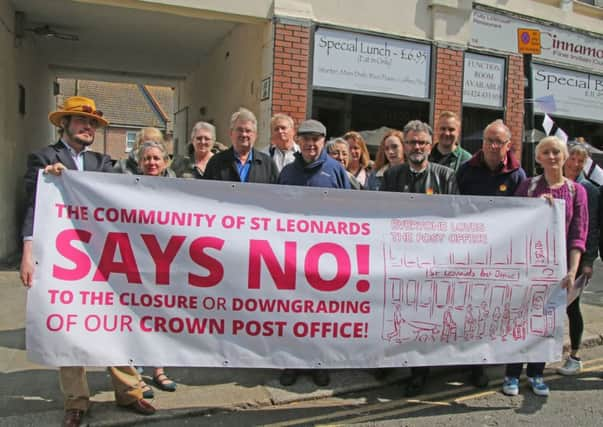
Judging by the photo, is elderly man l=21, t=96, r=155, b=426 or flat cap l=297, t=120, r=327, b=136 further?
flat cap l=297, t=120, r=327, b=136

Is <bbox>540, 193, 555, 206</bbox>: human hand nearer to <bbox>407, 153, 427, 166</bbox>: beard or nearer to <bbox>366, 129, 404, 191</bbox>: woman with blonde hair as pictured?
<bbox>407, 153, 427, 166</bbox>: beard

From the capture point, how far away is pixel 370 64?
8.15 metres

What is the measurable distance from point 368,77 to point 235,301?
18.3 feet

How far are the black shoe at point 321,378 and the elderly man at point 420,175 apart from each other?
0.63 meters

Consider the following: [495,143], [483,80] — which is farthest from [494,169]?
[483,80]

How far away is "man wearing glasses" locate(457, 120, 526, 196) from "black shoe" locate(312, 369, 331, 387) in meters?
1.85

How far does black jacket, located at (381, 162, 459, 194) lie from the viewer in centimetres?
414

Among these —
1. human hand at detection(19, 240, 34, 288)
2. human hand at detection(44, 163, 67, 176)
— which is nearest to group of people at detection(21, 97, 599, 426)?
human hand at detection(44, 163, 67, 176)

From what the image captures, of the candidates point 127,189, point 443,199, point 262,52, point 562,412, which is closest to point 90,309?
point 127,189

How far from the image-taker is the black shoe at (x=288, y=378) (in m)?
4.21

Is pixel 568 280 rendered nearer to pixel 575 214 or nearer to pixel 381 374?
pixel 575 214

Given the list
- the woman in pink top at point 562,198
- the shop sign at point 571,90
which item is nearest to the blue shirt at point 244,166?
the woman in pink top at point 562,198

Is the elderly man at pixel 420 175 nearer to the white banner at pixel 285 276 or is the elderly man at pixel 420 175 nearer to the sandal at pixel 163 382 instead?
the white banner at pixel 285 276

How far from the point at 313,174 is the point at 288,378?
1.60 m
